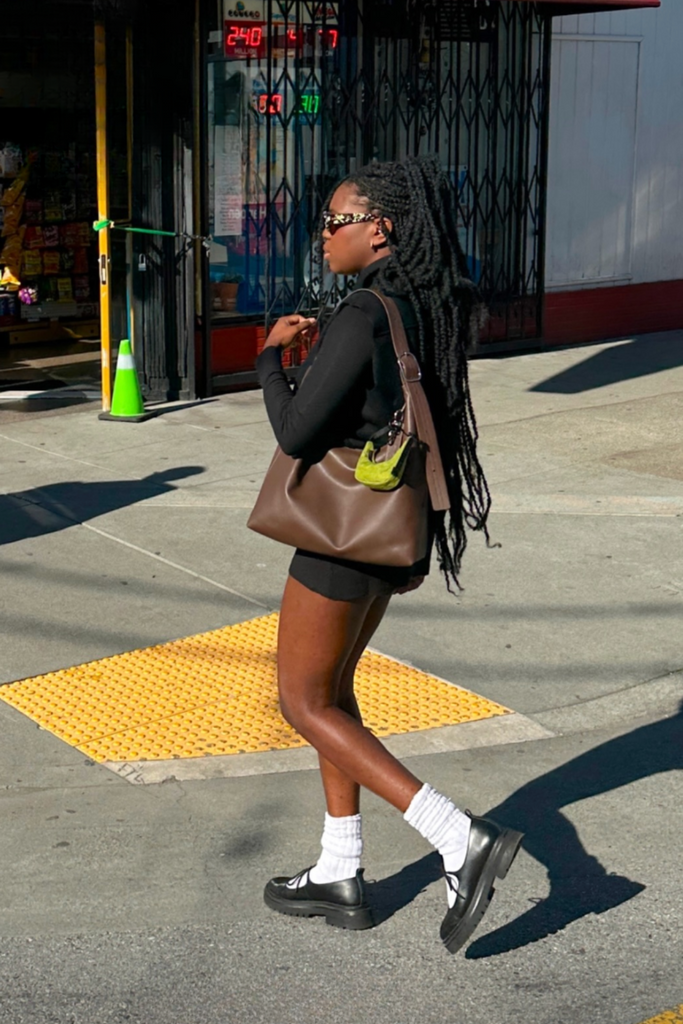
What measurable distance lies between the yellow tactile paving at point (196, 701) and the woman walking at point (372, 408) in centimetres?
138

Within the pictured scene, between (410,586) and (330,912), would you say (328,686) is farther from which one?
(330,912)

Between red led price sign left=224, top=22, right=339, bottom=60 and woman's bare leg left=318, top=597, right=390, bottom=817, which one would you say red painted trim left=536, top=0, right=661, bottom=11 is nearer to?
red led price sign left=224, top=22, right=339, bottom=60

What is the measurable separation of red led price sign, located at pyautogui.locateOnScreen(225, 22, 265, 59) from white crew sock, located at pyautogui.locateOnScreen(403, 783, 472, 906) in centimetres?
808

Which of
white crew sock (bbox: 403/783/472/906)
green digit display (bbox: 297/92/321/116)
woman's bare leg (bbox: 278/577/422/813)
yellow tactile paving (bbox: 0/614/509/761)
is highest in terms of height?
green digit display (bbox: 297/92/321/116)

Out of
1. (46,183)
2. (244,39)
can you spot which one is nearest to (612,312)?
(244,39)

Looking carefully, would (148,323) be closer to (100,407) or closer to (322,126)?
(100,407)

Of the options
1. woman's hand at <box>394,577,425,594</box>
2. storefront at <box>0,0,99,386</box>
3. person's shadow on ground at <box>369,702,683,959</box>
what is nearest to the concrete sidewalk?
person's shadow on ground at <box>369,702,683,959</box>

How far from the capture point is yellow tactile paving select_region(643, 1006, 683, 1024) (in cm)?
337

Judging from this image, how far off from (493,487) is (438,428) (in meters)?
4.69

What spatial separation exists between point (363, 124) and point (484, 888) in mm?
8795

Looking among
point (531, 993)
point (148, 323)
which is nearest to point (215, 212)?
point (148, 323)

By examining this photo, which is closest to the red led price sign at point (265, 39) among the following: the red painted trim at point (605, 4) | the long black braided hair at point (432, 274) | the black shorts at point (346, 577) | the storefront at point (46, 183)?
the red painted trim at point (605, 4)

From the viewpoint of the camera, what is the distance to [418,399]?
342 cm

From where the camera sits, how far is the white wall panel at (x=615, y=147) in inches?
509
